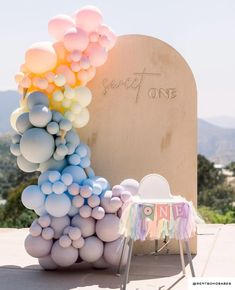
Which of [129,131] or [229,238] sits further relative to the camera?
[229,238]

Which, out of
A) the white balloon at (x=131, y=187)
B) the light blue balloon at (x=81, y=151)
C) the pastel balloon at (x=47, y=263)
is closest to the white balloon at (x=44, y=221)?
the pastel balloon at (x=47, y=263)

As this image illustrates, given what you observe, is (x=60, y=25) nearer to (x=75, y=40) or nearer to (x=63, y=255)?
(x=75, y=40)

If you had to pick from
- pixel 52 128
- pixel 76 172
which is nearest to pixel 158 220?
pixel 76 172

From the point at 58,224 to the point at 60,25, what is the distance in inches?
82.5

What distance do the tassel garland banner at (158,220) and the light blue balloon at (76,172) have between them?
3.04 feet

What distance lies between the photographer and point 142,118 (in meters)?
6.49

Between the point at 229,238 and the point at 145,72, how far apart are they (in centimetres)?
307

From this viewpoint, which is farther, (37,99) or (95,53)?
→ (95,53)

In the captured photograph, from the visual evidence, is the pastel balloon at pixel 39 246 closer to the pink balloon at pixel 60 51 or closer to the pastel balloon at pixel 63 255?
the pastel balloon at pixel 63 255

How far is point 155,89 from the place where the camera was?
6.50 m

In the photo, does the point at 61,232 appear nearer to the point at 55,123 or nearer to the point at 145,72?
the point at 55,123

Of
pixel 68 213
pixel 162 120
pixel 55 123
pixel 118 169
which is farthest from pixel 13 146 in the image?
pixel 162 120

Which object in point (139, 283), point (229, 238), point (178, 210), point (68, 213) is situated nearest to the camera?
point (178, 210)

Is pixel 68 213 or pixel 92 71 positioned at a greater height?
pixel 92 71
